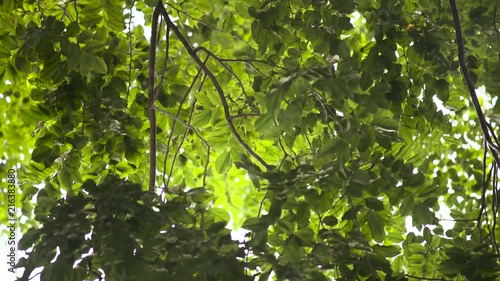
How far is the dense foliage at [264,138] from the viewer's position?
1085 mm

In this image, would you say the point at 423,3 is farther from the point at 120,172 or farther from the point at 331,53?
the point at 120,172

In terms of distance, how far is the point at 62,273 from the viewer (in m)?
1.05

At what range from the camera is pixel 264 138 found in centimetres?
135

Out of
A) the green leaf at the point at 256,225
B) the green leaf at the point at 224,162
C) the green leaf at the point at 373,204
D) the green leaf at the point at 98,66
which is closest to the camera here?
the green leaf at the point at 256,225

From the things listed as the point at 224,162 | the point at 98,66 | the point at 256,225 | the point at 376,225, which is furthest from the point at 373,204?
the point at 98,66

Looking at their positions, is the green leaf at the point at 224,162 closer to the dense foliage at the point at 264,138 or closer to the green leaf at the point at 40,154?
the dense foliage at the point at 264,138

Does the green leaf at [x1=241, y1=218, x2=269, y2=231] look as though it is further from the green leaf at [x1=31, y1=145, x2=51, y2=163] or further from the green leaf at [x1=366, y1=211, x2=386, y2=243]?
the green leaf at [x1=31, y1=145, x2=51, y2=163]

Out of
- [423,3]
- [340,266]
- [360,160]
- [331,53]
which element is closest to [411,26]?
[423,3]

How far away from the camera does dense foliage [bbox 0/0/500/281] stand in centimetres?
108

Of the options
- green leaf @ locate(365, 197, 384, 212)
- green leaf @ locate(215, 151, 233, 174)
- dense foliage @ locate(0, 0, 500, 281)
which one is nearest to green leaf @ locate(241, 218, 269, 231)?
dense foliage @ locate(0, 0, 500, 281)

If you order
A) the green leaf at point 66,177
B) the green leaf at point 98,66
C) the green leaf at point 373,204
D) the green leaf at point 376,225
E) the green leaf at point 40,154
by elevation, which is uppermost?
the green leaf at point 98,66

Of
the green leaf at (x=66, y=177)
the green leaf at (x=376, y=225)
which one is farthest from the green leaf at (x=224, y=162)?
the green leaf at (x=376, y=225)

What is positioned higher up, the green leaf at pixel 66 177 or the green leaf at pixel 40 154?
the green leaf at pixel 40 154

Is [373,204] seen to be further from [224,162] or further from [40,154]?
[40,154]
